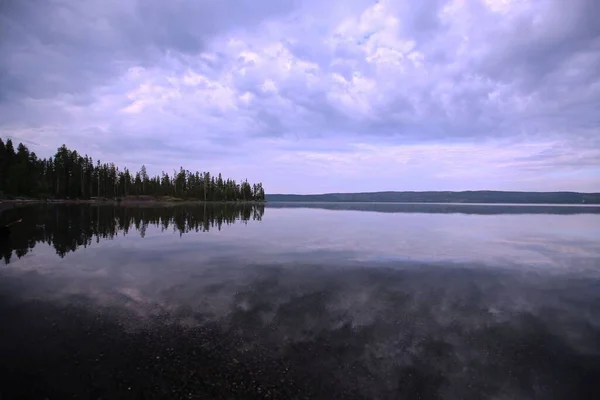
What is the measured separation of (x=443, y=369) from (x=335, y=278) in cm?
915

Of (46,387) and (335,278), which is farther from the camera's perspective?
(335,278)

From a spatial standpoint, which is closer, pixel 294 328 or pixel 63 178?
pixel 294 328

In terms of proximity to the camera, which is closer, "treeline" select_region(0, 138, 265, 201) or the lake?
the lake

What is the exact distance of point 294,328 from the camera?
1116 centimetres

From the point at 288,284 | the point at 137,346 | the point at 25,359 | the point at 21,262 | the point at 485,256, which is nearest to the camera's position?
the point at 25,359

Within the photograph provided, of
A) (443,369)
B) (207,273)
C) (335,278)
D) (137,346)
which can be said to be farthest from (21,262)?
(443,369)

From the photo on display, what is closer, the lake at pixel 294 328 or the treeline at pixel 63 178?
the lake at pixel 294 328

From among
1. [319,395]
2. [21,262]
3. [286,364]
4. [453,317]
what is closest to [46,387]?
[286,364]

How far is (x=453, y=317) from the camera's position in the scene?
1265 cm

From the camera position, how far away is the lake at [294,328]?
8.12m

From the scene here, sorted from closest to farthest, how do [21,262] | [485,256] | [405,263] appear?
[21,262], [405,263], [485,256]

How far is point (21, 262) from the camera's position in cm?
2006

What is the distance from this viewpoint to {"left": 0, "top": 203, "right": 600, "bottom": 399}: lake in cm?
812

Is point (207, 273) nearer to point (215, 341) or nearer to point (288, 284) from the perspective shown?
point (288, 284)
